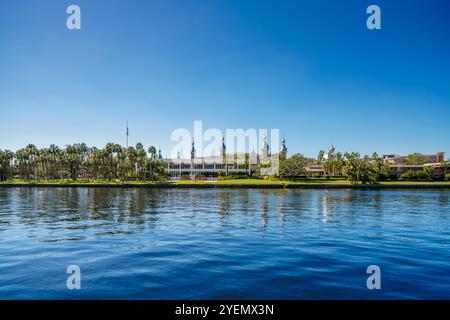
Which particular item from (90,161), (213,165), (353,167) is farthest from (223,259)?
(213,165)

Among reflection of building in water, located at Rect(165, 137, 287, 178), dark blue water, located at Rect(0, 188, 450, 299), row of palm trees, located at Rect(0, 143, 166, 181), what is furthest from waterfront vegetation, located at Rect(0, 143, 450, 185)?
dark blue water, located at Rect(0, 188, 450, 299)

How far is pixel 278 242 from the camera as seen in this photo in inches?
851

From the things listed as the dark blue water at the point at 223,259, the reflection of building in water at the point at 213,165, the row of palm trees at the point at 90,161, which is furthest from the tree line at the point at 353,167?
the dark blue water at the point at 223,259

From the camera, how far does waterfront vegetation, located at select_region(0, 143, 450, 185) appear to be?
119062 mm

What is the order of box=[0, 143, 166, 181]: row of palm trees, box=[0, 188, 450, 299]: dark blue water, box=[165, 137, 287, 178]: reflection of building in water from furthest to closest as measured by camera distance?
box=[165, 137, 287, 178]: reflection of building in water → box=[0, 143, 166, 181]: row of palm trees → box=[0, 188, 450, 299]: dark blue water

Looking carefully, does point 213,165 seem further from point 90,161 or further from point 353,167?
point 353,167

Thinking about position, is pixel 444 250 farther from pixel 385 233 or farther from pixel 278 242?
pixel 278 242

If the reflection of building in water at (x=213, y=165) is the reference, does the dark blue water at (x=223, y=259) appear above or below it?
below

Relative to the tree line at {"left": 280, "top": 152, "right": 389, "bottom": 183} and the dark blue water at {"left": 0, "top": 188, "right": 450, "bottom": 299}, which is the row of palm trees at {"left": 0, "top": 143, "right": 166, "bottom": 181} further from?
the dark blue water at {"left": 0, "top": 188, "right": 450, "bottom": 299}

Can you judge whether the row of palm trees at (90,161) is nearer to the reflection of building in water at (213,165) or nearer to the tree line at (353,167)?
the reflection of building in water at (213,165)

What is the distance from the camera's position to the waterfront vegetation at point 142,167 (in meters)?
119

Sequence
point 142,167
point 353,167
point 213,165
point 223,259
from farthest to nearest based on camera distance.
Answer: point 213,165 < point 142,167 < point 353,167 < point 223,259

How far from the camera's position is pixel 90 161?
13612cm

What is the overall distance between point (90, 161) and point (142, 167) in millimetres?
24118
